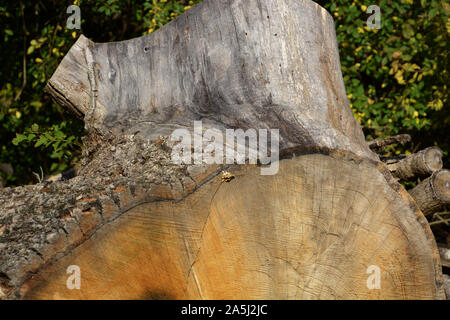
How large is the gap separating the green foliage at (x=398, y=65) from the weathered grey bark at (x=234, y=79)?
153 cm

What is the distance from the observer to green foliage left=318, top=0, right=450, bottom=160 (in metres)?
3.76

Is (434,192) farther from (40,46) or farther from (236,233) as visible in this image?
(40,46)

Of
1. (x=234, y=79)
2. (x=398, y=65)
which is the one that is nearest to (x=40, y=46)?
(x=234, y=79)

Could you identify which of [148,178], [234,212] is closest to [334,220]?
[234,212]

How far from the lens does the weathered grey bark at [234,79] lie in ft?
7.00

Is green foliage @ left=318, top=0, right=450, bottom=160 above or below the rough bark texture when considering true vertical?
above

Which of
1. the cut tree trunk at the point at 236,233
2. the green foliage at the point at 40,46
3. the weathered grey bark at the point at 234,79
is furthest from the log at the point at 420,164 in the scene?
the green foliage at the point at 40,46

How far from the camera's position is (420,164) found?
264 cm

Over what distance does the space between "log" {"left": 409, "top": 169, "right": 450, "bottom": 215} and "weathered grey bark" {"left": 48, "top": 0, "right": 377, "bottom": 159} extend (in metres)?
0.52

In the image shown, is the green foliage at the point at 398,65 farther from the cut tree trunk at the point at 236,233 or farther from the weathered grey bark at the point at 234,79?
the cut tree trunk at the point at 236,233

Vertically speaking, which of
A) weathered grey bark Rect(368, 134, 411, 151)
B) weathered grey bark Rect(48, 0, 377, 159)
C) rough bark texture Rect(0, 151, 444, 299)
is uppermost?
weathered grey bark Rect(48, 0, 377, 159)

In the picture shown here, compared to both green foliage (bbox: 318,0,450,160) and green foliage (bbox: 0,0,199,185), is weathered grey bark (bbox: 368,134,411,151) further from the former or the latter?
green foliage (bbox: 0,0,199,185)

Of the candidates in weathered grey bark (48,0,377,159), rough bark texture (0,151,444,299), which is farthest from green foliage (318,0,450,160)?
rough bark texture (0,151,444,299)
